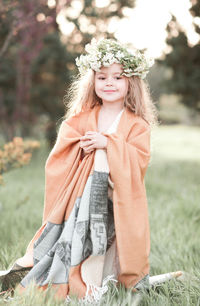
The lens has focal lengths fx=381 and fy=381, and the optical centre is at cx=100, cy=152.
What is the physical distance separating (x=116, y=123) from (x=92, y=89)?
1.14 ft

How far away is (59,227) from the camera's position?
2.37 meters

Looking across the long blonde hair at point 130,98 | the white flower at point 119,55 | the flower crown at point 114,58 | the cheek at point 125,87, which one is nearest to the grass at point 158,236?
the long blonde hair at point 130,98

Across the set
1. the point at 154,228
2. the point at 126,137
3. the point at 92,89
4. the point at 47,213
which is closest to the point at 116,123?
the point at 126,137

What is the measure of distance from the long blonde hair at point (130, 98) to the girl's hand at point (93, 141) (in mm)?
318

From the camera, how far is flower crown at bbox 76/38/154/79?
2.40 meters

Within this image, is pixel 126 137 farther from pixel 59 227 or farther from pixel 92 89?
pixel 59 227

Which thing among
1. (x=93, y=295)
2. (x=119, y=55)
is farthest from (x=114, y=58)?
(x=93, y=295)

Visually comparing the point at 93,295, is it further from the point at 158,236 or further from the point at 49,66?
the point at 49,66

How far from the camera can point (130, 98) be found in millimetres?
2553

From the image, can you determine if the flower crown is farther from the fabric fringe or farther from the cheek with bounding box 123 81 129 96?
the fabric fringe

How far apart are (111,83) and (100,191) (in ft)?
2.27

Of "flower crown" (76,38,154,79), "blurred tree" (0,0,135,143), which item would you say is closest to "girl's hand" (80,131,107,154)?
"flower crown" (76,38,154,79)

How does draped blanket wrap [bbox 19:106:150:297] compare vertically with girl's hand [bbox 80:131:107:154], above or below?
below

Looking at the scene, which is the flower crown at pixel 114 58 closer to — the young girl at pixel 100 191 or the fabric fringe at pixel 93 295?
the young girl at pixel 100 191
